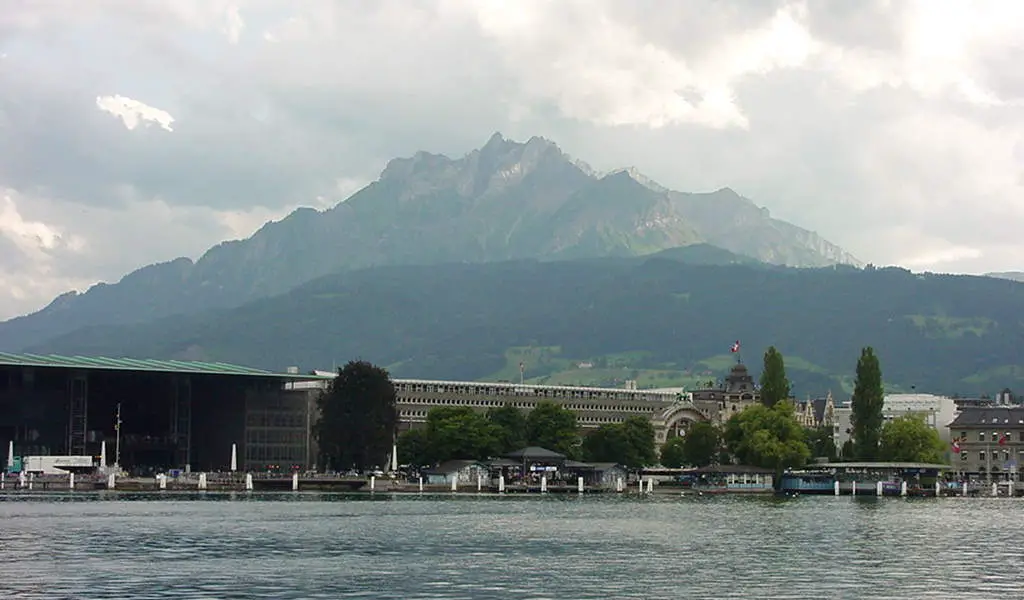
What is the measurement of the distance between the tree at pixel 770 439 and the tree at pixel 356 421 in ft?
143

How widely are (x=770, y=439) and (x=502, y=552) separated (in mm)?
114699

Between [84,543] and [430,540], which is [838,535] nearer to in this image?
[430,540]

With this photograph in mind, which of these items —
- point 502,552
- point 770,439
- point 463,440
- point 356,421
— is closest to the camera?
point 502,552

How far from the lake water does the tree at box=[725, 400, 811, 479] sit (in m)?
53.3

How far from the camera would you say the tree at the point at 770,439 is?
190375mm

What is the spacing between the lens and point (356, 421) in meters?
190

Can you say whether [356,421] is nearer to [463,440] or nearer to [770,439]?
[463,440]

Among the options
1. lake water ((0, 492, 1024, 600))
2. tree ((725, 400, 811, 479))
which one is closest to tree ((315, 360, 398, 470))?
tree ((725, 400, 811, 479))

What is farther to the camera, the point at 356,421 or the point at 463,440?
the point at 463,440

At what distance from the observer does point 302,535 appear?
309ft

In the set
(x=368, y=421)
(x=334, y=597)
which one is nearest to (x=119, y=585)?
(x=334, y=597)

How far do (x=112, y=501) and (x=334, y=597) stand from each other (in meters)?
92.0

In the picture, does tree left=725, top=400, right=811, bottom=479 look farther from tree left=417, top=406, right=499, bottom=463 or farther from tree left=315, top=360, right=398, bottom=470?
tree left=315, top=360, right=398, bottom=470

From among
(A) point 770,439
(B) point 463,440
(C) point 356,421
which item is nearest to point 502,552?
(C) point 356,421
